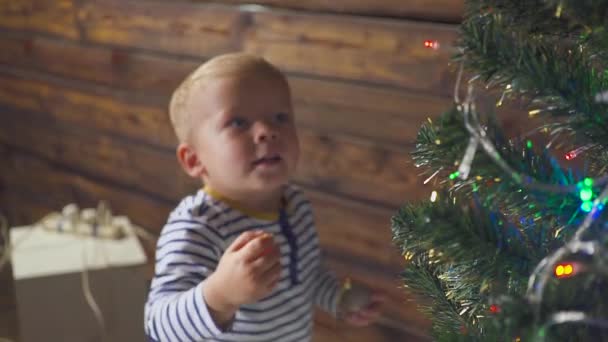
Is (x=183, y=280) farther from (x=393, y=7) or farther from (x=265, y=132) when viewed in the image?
(x=393, y=7)

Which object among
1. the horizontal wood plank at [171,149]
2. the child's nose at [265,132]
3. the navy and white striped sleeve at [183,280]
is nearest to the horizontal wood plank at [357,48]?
Answer: the horizontal wood plank at [171,149]

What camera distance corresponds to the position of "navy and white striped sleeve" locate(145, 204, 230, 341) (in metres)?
1.01

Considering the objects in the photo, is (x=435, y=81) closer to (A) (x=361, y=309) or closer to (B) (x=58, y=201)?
(A) (x=361, y=309)

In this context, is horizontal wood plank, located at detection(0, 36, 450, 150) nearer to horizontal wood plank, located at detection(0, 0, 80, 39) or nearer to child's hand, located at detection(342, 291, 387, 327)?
horizontal wood plank, located at detection(0, 0, 80, 39)

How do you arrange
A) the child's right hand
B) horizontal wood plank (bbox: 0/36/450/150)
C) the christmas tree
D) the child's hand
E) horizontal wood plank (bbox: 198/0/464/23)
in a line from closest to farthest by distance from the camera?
the christmas tree < the child's right hand < the child's hand < horizontal wood plank (bbox: 198/0/464/23) < horizontal wood plank (bbox: 0/36/450/150)

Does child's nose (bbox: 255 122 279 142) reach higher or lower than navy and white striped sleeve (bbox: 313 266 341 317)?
higher

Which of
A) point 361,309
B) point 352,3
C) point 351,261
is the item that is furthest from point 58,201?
point 361,309

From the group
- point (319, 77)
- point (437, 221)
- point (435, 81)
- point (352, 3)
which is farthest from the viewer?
point (319, 77)

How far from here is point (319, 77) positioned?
1.66m

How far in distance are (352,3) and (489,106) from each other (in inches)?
37.3

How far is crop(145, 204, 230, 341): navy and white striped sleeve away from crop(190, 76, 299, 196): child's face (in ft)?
0.30

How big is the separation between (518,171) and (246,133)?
1.79 ft

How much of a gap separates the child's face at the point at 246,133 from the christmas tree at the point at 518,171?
1.40 ft

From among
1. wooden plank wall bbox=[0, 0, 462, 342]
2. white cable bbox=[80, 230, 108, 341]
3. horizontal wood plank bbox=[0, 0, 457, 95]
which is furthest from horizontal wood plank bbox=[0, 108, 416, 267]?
white cable bbox=[80, 230, 108, 341]
